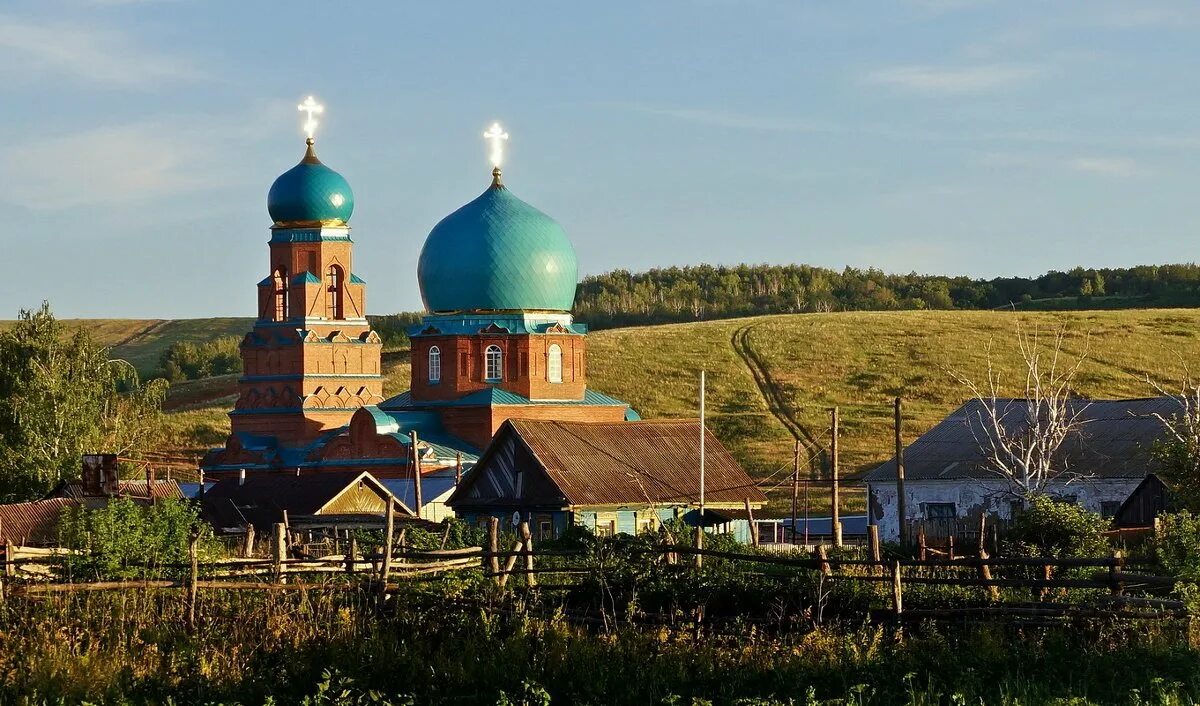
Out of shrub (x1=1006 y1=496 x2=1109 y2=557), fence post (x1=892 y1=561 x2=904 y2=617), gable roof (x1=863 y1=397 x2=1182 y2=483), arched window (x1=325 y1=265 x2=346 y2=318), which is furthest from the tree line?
fence post (x1=892 y1=561 x2=904 y2=617)

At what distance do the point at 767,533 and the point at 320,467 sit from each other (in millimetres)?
15619

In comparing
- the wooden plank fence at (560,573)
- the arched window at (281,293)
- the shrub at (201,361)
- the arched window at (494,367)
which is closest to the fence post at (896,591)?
the wooden plank fence at (560,573)

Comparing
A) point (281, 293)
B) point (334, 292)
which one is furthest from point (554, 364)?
point (281, 293)

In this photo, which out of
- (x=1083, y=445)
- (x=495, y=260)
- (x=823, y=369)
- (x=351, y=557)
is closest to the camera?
(x=351, y=557)

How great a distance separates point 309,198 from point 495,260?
25.9ft

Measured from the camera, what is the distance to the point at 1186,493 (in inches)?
1244

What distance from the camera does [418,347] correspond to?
56031 mm

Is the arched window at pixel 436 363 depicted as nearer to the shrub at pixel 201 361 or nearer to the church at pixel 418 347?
the church at pixel 418 347

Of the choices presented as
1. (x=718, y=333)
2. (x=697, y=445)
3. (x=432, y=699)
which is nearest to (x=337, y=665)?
(x=432, y=699)

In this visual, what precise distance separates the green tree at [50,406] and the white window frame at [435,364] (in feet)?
35.1

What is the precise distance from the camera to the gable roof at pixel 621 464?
38.7 metres

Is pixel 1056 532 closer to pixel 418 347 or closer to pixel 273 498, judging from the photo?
pixel 273 498

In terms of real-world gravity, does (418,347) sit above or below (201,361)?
below

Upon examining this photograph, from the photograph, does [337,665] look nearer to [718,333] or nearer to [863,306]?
[718,333]
